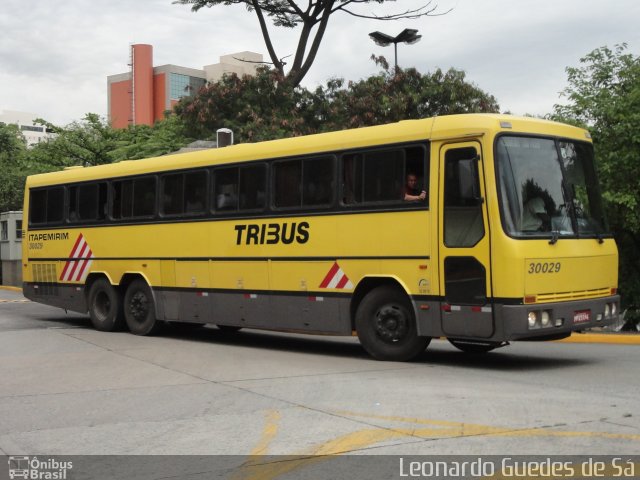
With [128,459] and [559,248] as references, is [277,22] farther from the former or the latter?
[128,459]

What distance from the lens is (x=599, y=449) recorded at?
625cm

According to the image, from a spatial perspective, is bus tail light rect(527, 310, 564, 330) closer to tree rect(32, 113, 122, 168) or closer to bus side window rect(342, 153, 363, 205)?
bus side window rect(342, 153, 363, 205)

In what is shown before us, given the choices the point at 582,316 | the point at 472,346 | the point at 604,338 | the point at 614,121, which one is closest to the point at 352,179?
the point at 472,346

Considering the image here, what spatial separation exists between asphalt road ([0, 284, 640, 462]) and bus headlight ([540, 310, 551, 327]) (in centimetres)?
59

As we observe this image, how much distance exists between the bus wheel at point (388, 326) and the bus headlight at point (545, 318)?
1596 mm

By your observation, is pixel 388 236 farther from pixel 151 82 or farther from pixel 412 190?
pixel 151 82

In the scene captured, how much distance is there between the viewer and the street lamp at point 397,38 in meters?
32.8

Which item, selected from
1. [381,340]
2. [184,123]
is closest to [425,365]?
[381,340]

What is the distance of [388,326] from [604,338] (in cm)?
462

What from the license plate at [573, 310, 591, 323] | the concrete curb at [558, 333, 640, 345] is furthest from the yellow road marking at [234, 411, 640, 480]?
the concrete curb at [558, 333, 640, 345]

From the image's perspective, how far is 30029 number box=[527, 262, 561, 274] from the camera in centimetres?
1029

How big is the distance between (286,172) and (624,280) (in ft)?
53.8

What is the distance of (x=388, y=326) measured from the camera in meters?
11.6

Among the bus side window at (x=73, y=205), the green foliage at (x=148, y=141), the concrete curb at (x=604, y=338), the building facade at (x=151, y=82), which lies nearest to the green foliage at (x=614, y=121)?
the concrete curb at (x=604, y=338)
